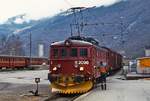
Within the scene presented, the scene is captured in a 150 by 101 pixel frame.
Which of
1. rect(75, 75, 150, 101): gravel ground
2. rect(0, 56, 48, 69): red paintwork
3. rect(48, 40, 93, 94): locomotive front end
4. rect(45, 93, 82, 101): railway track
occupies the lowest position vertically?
rect(45, 93, 82, 101): railway track

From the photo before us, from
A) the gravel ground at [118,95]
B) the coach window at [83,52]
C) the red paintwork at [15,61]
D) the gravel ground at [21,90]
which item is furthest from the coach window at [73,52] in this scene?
the red paintwork at [15,61]

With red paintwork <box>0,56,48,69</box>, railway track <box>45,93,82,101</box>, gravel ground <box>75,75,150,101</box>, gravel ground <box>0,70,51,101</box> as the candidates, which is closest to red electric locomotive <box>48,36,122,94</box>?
railway track <box>45,93,82,101</box>

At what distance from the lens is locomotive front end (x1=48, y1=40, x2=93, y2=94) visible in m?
26.8

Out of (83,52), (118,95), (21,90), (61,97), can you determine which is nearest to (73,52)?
(83,52)

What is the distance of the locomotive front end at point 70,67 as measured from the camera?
26750 millimetres

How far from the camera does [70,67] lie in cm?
2738

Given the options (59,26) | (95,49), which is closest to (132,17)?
(59,26)

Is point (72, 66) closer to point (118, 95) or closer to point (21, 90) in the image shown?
point (118, 95)

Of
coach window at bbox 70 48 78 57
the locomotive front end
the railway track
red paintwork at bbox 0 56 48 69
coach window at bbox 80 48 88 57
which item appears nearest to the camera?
the railway track

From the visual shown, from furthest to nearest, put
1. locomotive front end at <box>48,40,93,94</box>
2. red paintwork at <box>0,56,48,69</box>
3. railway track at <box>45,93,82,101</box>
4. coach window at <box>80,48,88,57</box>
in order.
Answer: red paintwork at <box>0,56,48,69</box>, coach window at <box>80,48,88,57</box>, locomotive front end at <box>48,40,93,94</box>, railway track at <box>45,93,82,101</box>

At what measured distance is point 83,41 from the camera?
1139 inches

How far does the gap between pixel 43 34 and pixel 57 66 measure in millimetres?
168808

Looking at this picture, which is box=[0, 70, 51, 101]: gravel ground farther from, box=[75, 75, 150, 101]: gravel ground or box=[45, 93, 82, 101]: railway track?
box=[75, 75, 150, 101]: gravel ground

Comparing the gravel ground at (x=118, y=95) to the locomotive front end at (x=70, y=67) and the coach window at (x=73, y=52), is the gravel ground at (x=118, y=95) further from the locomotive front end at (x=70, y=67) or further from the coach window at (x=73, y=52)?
the coach window at (x=73, y=52)
